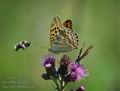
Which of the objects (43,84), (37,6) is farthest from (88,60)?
(37,6)

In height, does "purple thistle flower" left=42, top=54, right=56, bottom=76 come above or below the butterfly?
below

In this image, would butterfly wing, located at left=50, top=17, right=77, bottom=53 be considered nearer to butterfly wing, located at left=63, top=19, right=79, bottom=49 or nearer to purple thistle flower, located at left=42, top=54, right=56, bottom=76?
butterfly wing, located at left=63, top=19, right=79, bottom=49

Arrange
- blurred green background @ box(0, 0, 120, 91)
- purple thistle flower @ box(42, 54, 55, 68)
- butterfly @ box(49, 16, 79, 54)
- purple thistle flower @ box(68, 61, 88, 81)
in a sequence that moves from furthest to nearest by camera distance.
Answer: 1. blurred green background @ box(0, 0, 120, 91)
2. purple thistle flower @ box(42, 54, 55, 68)
3. purple thistle flower @ box(68, 61, 88, 81)
4. butterfly @ box(49, 16, 79, 54)

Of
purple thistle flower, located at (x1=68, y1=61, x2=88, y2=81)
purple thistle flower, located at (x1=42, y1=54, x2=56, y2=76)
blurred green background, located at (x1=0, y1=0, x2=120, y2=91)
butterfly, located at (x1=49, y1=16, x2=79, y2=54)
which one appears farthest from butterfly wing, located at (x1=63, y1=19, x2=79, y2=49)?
blurred green background, located at (x1=0, y1=0, x2=120, y2=91)

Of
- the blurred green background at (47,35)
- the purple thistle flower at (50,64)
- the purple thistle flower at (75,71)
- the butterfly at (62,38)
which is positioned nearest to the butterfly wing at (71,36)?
the butterfly at (62,38)

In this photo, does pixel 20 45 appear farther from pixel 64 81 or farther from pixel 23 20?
pixel 23 20

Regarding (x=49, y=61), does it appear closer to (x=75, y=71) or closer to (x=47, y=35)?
(x=75, y=71)

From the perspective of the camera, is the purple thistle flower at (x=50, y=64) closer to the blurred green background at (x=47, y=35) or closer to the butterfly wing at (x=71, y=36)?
the butterfly wing at (x=71, y=36)
